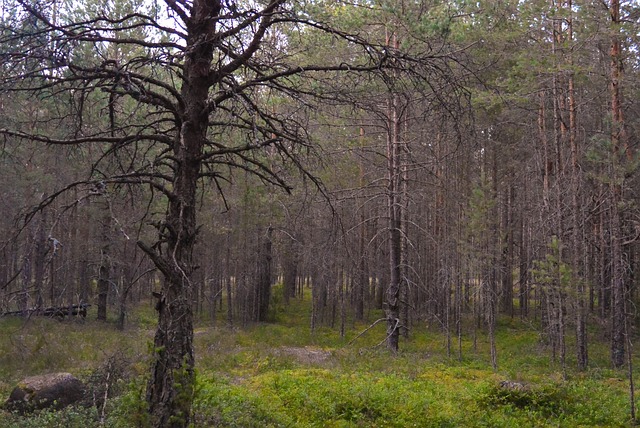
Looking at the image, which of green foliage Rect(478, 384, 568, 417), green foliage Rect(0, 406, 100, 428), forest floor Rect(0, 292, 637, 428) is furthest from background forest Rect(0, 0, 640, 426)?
green foliage Rect(478, 384, 568, 417)

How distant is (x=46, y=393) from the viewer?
27.9 ft

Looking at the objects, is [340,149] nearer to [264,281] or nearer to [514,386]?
[514,386]

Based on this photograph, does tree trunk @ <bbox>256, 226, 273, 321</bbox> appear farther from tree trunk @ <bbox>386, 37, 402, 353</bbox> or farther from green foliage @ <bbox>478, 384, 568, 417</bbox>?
green foliage @ <bbox>478, 384, 568, 417</bbox>

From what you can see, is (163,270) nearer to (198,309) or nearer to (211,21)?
(211,21)

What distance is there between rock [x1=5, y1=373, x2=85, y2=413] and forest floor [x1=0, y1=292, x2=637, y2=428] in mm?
356

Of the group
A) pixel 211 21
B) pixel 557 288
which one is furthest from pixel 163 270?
pixel 557 288

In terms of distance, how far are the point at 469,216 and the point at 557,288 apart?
373 centimetres

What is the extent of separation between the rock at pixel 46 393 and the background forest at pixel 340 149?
53.9 inches

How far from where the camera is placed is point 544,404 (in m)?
9.77

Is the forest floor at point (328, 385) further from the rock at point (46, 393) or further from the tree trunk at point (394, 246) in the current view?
the tree trunk at point (394, 246)

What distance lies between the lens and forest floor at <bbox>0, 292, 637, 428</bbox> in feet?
25.0

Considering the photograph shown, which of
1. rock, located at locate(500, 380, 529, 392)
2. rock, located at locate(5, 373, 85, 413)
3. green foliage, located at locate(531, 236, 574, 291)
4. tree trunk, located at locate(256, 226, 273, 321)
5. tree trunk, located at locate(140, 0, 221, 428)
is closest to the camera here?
tree trunk, located at locate(140, 0, 221, 428)

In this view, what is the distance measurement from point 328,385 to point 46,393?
16.3 feet

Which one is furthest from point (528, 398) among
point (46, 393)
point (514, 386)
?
point (46, 393)
